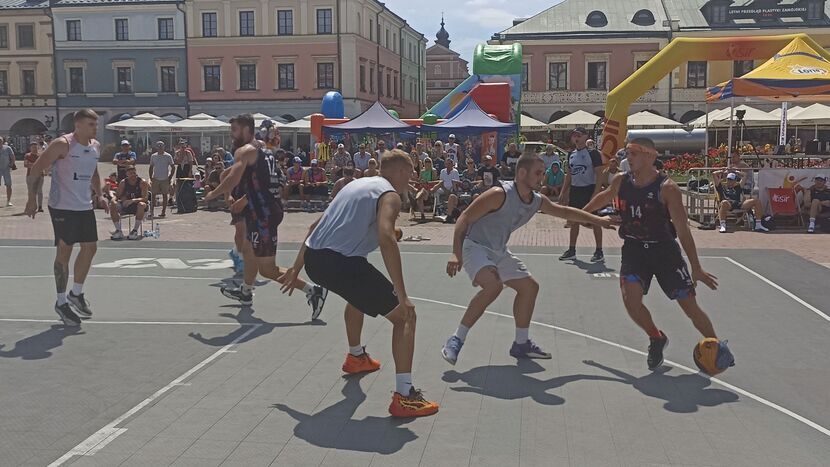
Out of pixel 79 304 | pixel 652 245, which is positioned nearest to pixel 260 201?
pixel 79 304

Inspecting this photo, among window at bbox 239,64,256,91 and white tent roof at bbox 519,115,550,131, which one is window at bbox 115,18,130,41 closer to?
window at bbox 239,64,256,91

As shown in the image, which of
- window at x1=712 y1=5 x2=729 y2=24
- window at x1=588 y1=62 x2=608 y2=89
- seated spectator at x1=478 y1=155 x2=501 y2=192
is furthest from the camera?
window at x1=588 y1=62 x2=608 y2=89

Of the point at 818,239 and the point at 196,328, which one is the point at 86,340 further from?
the point at 818,239

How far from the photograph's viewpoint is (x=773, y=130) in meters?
43.6

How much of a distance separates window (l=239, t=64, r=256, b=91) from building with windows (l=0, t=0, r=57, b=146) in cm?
1329

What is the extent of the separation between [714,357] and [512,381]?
4.64 feet

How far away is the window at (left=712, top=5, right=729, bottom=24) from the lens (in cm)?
5066

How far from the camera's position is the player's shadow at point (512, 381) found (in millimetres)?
5613

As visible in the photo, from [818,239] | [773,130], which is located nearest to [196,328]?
[818,239]

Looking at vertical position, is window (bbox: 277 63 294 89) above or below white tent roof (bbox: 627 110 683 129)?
above

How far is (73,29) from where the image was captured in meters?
55.1

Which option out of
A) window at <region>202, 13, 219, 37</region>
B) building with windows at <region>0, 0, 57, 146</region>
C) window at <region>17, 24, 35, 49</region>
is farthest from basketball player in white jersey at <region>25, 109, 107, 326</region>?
window at <region>17, 24, 35, 49</region>

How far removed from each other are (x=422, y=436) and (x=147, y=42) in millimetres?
54091

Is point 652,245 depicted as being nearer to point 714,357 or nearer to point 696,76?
point 714,357
